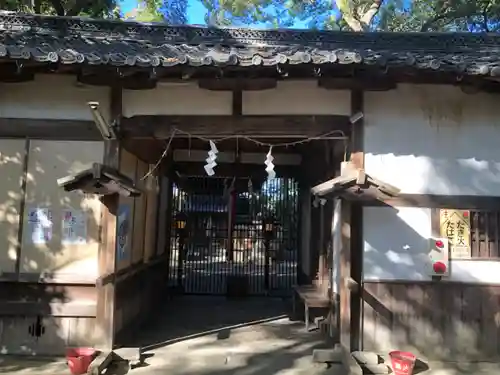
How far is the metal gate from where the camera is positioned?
13.7 metres

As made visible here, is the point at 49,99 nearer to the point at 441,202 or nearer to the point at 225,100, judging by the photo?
the point at 225,100

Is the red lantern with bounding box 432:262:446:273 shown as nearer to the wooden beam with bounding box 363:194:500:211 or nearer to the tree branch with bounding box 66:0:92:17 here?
the wooden beam with bounding box 363:194:500:211

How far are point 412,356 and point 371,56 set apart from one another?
393 cm

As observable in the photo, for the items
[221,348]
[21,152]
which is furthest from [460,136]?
[21,152]

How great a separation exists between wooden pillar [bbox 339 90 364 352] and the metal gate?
5793 millimetres

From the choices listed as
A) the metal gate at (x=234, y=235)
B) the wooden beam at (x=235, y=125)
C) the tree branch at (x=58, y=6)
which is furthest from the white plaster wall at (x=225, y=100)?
the tree branch at (x=58, y=6)

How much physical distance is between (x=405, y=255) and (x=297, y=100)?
2.72 metres

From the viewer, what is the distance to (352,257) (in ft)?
22.3

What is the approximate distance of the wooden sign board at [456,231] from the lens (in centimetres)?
680

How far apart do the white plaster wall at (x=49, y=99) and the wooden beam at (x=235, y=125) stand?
591 millimetres

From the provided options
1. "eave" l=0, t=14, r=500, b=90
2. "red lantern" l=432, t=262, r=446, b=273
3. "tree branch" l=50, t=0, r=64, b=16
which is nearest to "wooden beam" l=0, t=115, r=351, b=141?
"eave" l=0, t=14, r=500, b=90

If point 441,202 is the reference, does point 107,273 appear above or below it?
below

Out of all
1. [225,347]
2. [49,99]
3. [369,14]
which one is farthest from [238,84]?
[369,14]

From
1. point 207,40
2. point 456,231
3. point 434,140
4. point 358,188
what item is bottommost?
point 456,231
